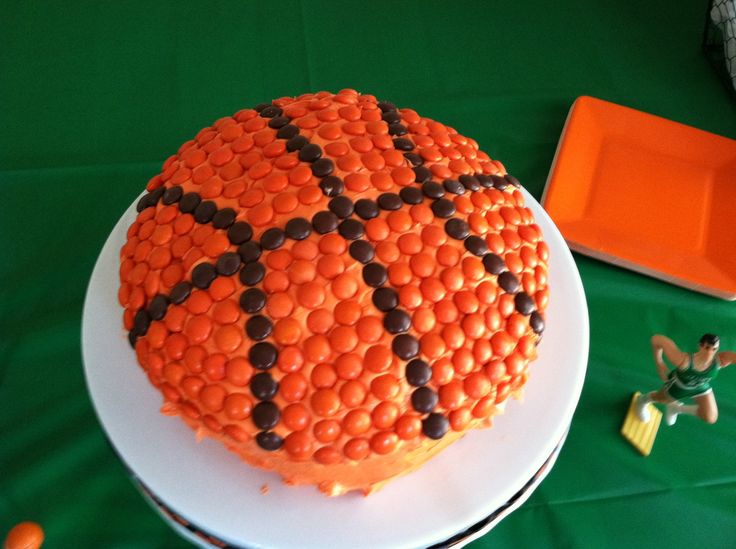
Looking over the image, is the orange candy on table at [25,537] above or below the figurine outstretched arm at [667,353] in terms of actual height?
below

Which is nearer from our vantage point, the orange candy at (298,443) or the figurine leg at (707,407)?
the orange candy at (298,443)

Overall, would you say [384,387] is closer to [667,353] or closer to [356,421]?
[356,421]

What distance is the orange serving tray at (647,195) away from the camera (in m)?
1.21

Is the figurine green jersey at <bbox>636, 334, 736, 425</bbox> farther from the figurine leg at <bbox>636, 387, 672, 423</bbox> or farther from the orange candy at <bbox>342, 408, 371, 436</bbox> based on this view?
the orange candy at <bbox>342, 408, 371, 436</bbox>

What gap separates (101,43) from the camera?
156 centimetres

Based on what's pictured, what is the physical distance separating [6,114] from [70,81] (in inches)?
6.8

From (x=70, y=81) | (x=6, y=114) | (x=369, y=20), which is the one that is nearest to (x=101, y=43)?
(x=70, y=81)

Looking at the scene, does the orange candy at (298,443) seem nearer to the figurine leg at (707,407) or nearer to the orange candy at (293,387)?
the orange candy at (293,387)

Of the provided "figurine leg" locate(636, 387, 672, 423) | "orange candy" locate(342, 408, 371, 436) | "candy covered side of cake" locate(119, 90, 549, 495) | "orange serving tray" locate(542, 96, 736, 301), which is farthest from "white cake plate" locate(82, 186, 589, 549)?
"orange serving tray" locate(542, 96, 736, 301)

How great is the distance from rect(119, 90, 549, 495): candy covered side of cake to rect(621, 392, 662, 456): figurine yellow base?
432 millimetres

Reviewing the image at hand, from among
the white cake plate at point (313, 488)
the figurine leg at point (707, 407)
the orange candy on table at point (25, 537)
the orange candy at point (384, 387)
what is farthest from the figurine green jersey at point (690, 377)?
the orange candy on table at point (25, 537)

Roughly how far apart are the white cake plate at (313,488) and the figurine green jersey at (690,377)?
0.61ft

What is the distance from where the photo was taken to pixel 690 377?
92 centimetres

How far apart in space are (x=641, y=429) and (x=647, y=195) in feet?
1.76
